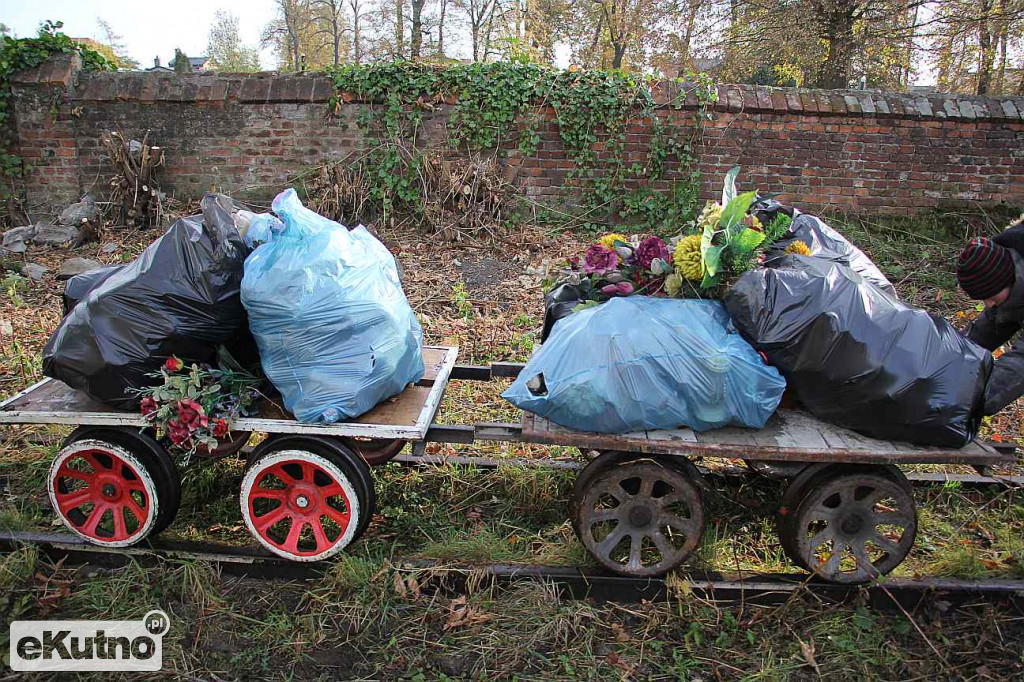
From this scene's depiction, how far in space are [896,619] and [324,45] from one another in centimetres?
2518

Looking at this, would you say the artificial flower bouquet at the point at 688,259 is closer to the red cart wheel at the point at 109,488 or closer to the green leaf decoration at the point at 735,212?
the green leaf decoration at the point at 735,212

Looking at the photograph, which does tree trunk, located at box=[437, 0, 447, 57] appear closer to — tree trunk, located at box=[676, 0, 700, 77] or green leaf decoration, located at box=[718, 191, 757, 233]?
tree trunk, located at box=[676, 0, 700, 77]

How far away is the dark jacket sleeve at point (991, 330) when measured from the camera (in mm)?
3217

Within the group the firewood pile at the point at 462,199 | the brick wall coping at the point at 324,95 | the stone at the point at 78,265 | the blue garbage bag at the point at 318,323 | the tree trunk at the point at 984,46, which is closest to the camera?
the blue garbage bag at the point at 318,323

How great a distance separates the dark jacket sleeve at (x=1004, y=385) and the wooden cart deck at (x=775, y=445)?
0.20m

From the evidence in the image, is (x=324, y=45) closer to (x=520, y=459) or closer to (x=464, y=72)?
(x=464, y=72)

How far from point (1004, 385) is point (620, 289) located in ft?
5.20

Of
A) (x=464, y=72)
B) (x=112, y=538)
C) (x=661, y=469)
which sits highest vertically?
(x=464, y=72)

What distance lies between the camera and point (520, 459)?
3.72 metres

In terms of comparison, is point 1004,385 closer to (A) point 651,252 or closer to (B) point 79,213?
(A) point 651,252

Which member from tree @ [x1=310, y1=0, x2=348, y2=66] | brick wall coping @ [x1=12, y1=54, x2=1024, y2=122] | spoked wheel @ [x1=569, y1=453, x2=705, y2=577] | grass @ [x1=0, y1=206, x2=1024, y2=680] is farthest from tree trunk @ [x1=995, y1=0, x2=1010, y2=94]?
tree @ [x1=310, y1=0, x2=348, y2=66]

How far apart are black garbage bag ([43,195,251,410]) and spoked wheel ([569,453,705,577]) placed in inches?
70.4

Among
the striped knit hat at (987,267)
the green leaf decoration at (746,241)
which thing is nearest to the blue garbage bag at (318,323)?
the green leaf decoration at (746,241)

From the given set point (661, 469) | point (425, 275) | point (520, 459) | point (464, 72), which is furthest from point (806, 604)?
point (464, 72)
